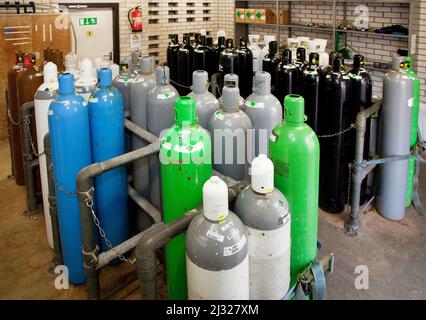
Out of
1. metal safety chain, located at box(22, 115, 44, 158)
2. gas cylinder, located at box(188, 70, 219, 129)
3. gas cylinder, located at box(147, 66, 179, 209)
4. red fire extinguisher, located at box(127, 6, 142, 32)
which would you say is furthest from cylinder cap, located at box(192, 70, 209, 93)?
red fire extinguisher, located at box(127, 6, 142, 32)

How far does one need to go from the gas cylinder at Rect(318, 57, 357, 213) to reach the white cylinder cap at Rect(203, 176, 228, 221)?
196 centimetres

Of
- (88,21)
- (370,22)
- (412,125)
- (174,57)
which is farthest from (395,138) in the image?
(88,21)

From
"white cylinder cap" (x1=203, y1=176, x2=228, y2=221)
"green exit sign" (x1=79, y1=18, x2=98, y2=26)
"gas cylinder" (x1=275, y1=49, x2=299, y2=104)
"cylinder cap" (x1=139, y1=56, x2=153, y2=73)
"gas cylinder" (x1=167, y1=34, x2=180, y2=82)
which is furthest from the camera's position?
"green exit sign" (x1=79, y1=18, x2=98, y2=26)

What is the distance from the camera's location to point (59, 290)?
2.40m

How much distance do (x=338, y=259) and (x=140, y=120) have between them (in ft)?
5.11

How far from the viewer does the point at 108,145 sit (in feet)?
7.53

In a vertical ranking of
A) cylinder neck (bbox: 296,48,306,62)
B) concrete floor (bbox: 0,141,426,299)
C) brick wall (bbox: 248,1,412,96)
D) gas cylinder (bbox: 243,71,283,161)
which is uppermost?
brick wall (bbox: 248,1,412,96)

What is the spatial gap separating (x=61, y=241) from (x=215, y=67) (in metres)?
2.89

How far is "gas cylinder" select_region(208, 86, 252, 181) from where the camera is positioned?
1.92 m

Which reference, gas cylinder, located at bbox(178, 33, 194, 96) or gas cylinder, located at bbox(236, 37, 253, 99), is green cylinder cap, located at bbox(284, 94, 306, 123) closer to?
gas cylinder, located at bbox(236, 37, 253, 99)

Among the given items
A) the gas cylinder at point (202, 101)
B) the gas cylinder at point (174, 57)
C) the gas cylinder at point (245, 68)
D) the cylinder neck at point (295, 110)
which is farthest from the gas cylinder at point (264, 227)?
the gas cylinder at point (174, 57)

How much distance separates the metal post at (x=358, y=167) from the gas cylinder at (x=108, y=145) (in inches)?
61.8

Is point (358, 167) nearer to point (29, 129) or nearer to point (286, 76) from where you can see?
point (286, 76)

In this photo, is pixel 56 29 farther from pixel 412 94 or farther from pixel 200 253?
pixel 200 253
